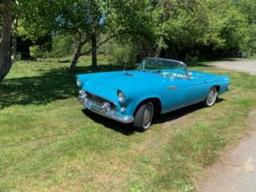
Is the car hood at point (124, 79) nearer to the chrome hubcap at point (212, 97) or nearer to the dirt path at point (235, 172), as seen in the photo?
the chrome hubcap at point (212, 97)

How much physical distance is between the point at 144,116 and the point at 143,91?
0.45 metres

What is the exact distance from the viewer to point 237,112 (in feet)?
26.5

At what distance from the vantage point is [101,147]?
538 centimetres

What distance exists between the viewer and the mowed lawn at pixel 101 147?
14.4 ft

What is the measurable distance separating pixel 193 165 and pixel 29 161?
7.18 feet

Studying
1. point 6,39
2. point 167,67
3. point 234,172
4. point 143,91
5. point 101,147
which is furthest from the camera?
point 6,39

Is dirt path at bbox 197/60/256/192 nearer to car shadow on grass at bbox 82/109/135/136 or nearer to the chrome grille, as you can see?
car shadow on grass at bbox 82/109/135/136

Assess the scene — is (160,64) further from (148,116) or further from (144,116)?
(144,116)

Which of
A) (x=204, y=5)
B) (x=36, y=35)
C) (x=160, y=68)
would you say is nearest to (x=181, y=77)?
(x=160, y=68)

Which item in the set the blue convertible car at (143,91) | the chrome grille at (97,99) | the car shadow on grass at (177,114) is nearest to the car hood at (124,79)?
the blue convertible car at (143,91)

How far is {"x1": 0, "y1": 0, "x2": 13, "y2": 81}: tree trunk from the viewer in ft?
29.2

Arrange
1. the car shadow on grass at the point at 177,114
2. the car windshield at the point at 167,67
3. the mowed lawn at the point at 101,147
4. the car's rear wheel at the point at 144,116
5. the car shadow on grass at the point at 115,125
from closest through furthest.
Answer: the mowed lawn at the point at 101,147 → the car's rear wheel at the point at 144,116 → the car shadow on grass at the point at 115,125 → the car shadow on grass at the point at 177,114 → the car windshield at the point at 167,67

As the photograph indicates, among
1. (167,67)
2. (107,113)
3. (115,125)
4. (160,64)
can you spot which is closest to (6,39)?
(160,64)

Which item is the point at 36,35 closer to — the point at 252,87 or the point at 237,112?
the point at 252,87
